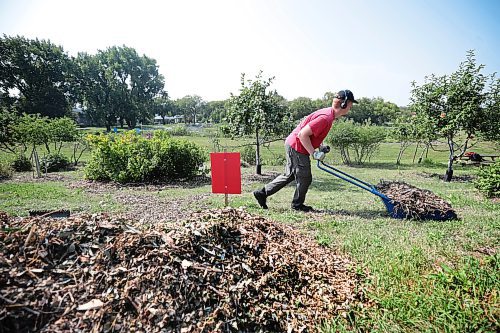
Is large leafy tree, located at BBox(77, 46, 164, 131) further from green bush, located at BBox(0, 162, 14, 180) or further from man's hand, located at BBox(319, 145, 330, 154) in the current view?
man's hand, located at BBox(319, 145, 330, 154)

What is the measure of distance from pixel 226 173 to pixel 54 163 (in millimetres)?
10324

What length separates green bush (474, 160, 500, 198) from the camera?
6.21m

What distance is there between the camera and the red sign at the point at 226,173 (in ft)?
16.3

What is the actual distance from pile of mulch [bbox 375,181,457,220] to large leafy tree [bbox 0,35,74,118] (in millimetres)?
54516

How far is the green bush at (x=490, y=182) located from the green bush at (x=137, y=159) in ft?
26.1

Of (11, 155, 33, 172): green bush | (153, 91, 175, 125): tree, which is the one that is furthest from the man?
(153, 91, 175, 125): tree

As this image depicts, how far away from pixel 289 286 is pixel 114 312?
144cm

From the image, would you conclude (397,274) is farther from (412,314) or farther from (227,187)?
(227,187)

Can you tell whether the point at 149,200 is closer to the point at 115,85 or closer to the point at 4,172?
the point at 4,172

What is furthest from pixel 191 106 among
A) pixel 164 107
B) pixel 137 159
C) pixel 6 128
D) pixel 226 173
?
pixel 226 173

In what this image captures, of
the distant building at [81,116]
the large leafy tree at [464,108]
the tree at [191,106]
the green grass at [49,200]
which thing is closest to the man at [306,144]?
the green grass at [49,200]

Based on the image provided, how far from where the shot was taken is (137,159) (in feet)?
26.8

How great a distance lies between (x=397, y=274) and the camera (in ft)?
8.66

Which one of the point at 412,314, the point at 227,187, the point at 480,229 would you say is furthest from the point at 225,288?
the point at 480,229
